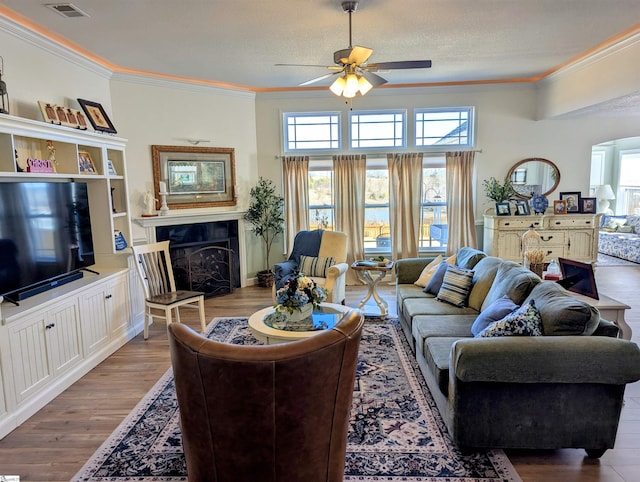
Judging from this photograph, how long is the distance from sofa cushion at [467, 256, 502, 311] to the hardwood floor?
1.23 meters

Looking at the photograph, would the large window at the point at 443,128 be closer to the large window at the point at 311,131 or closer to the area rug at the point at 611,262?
the large window at the point at 311,131

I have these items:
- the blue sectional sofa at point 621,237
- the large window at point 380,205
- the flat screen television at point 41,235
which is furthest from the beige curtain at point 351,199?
the blue sectional sofa at point 621,237

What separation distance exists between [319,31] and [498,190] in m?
3.86

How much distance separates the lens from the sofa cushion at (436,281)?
13.9 feet

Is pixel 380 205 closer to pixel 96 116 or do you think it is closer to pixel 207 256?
pixel 207 256

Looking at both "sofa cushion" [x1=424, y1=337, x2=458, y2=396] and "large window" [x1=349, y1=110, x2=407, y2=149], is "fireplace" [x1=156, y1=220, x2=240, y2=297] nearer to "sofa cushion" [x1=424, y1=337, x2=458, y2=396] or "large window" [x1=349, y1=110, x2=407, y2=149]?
"large window" [x1=349, y1=110, x2=407, y2=149]

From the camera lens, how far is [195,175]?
603cm

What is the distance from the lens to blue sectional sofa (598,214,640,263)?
7.96 metres

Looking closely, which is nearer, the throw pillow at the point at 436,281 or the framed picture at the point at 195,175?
the throw pillow at the point at 436,281

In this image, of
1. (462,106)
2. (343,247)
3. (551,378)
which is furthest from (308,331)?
(462,106)

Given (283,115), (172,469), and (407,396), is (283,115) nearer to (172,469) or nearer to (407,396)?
(407,396)

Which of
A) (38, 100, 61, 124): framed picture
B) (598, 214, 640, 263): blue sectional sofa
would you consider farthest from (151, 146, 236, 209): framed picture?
(598, 214, 640, 263): blue sectional sofa

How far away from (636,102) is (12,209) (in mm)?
6519

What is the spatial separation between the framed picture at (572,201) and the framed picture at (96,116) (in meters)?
6.37
